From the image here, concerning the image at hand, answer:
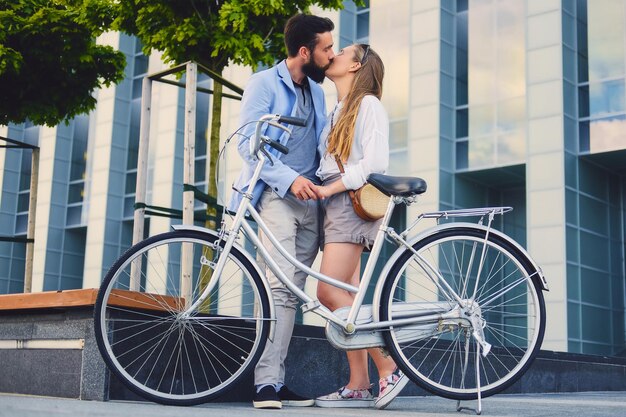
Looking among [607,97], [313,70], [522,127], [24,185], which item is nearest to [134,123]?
[24,185]

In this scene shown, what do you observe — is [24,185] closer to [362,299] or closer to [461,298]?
[362,299]

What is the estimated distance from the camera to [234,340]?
14.7 feet

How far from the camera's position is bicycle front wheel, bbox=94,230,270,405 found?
3885mm

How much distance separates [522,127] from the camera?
64.7ft

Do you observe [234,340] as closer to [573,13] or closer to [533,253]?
[533,253]

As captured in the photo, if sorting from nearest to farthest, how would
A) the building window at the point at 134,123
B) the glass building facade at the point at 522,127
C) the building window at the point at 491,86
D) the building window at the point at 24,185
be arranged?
the glass building facade at the point at 522,127 → the building window at the point at 491,86 → the building window at the point at 134,123 → the building window at the point at 24,185

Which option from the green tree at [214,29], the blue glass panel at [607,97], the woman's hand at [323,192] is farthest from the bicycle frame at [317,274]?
the blue glass panel at [607,97]

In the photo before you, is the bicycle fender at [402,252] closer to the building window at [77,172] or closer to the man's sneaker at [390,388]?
the man's sneaker at [390,388]

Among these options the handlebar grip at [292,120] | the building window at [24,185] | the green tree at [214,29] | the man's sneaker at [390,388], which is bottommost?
the man's sneaker at [390,388]

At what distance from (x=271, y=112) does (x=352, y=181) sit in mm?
660

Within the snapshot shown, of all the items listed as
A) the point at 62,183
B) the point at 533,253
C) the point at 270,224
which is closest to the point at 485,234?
the point at 270,224

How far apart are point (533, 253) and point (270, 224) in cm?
1552

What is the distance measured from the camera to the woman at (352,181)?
4.25m

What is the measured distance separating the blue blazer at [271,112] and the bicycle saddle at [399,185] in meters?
0.46
